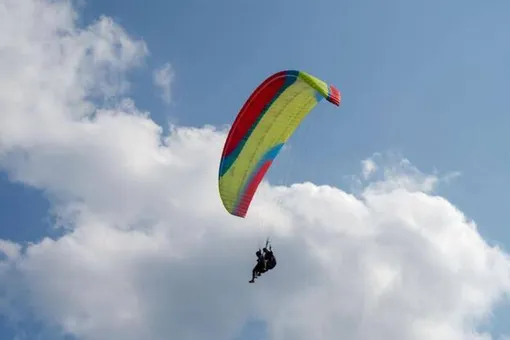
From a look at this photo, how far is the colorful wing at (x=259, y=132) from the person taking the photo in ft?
108

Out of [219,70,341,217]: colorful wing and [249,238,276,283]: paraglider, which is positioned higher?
[219,70,341,217]: colorful wing

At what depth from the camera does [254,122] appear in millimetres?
34312

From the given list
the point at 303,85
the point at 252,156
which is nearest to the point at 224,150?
the point at 252,156

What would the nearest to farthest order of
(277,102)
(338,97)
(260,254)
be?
(338,97)
(277,102)
(260,254)

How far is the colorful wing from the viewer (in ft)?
108

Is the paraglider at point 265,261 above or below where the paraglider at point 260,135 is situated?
below

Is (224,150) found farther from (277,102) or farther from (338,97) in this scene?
(338,97)

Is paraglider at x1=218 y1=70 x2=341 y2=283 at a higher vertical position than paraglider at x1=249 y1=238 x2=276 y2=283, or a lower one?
higher

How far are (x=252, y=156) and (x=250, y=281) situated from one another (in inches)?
219

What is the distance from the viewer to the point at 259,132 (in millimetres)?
34656

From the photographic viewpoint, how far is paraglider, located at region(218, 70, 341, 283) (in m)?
32.9

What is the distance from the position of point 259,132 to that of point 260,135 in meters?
0.16

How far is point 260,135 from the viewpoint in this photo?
34.8m

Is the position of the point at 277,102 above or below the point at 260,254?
above
